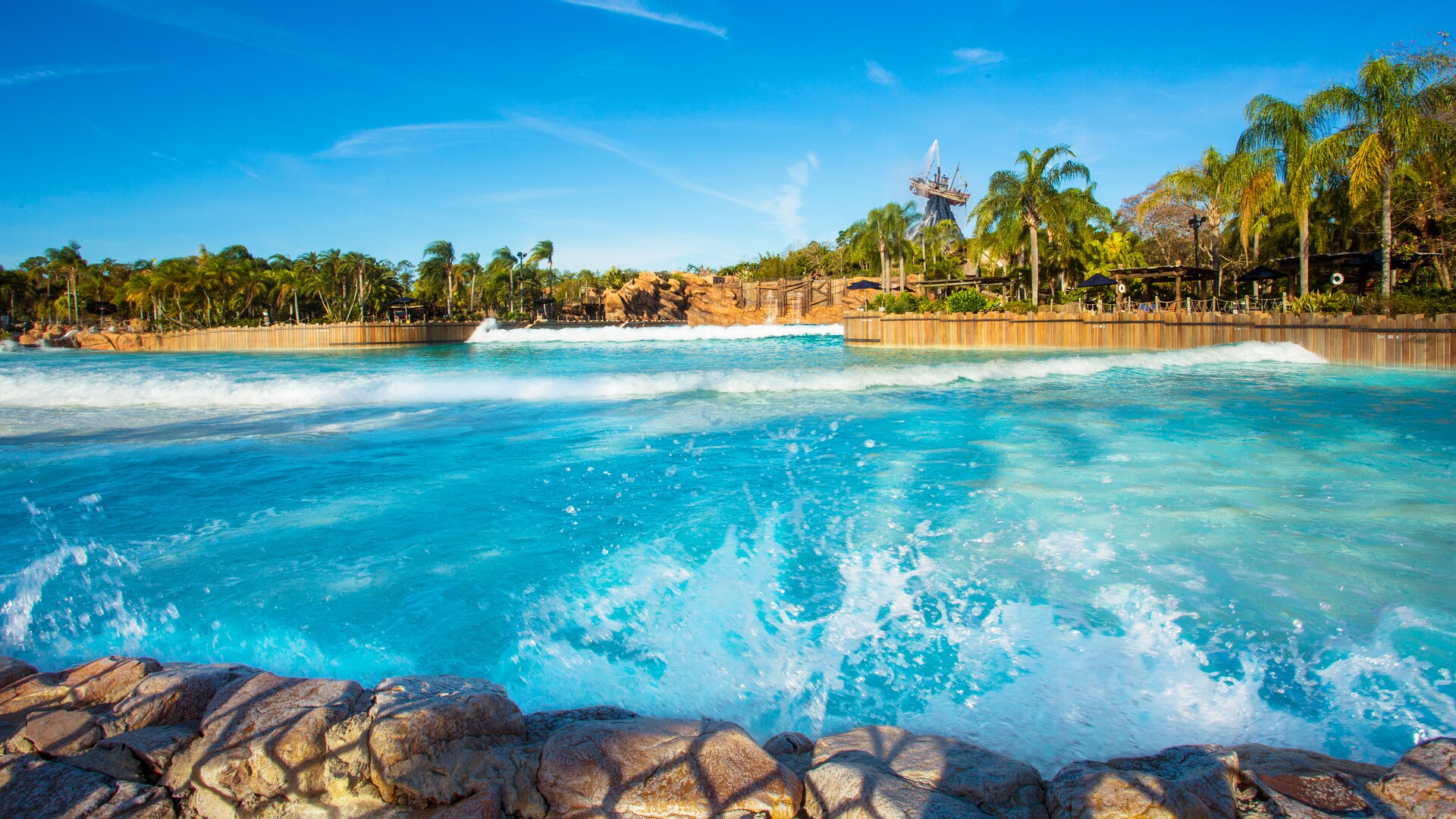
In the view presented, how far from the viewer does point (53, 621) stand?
4.96 m

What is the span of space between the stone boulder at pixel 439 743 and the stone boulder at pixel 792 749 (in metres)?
1.02

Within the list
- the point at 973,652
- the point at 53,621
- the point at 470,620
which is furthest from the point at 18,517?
the point at 973,652

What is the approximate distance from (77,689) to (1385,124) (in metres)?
32.3

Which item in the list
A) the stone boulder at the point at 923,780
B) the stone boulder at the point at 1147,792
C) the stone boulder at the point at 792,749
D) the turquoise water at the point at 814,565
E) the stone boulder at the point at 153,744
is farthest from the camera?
the turquoise water at the point at 814,565

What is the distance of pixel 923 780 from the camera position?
8.55ft

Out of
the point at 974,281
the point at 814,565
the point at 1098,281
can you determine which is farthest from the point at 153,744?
the point at 974,281

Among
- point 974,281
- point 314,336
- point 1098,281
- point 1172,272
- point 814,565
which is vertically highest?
point 974,281

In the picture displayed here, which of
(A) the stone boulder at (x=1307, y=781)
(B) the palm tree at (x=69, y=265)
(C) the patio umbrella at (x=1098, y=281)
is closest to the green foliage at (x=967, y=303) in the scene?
(C) the patio umbrella at (x=1098, y=281)

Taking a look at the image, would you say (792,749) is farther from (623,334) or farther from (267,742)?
(623,334)

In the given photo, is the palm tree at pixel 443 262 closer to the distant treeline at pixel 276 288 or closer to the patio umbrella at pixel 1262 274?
the distant treeline at pixel 276 288

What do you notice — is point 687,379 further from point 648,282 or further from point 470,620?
point 648,282

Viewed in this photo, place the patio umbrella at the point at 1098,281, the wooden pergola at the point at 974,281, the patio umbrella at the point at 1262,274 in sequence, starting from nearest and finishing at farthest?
the patio umbrella at the point at 1262,274 < the patio umbrella at the point at 1098,281 < the wooden pergola at the point at 974,281

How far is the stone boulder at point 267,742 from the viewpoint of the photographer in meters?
2.66

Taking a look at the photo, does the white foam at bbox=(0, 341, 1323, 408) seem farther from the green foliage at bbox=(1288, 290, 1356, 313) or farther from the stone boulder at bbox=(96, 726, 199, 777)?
the stone boulder at bbox=(96, 726, 199, 777)
